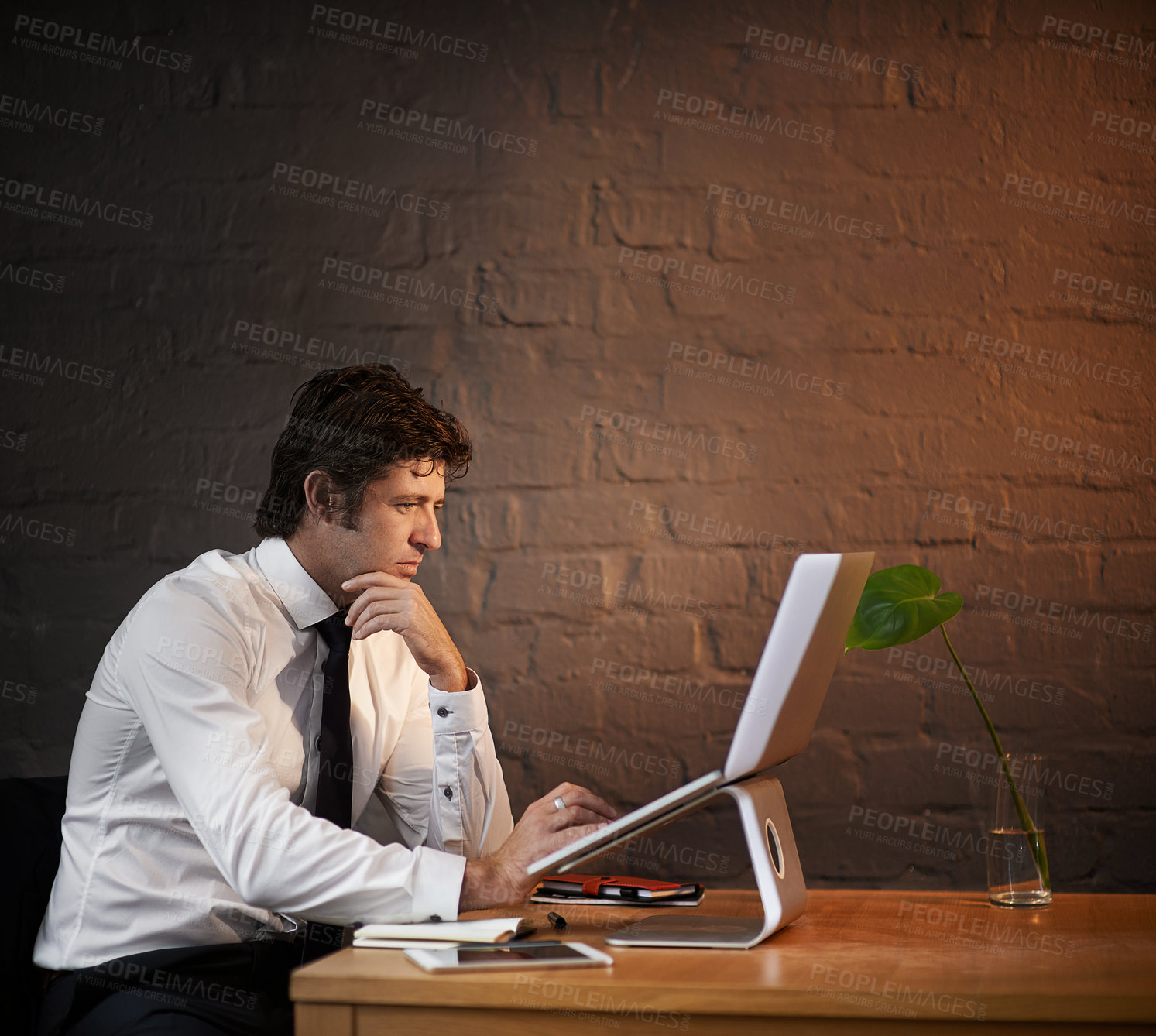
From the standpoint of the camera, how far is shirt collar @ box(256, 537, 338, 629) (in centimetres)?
177

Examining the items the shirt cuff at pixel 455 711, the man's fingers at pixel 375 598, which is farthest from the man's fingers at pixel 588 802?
the man's fingers at pixel 375 598

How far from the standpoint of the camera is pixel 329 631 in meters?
1.78

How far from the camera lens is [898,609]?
1673mm

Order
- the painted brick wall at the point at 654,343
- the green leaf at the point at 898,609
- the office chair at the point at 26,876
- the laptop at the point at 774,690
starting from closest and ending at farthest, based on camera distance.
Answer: the laptop at the point at 774,690
the office chair at the point at 26,876
the green leaf at the point at 898,609
the painted brick wall at the point at 654,343

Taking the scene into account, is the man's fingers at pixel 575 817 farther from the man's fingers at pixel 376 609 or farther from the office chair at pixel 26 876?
the office chair at pixel 26 876

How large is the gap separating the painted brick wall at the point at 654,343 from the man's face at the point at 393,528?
1.44 feet

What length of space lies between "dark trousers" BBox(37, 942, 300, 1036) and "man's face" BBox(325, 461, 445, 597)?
633mm

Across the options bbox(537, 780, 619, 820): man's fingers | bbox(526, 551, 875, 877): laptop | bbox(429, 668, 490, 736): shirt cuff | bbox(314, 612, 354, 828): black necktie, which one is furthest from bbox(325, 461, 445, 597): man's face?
bbox(526, 551, 875, 877): laptop

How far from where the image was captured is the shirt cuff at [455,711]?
1.81m

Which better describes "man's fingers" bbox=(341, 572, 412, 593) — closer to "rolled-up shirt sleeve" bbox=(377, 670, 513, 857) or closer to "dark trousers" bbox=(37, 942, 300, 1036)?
"rolled-up shirt sleeve" bbox=(377, 670, 513, 857)

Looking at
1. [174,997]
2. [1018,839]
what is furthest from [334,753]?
[1018,839]

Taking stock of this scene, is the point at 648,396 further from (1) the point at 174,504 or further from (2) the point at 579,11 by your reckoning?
(1) the point at 174,504

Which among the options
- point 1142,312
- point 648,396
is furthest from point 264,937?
point 1142,312

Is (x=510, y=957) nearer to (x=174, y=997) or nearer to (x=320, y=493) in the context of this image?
(x=174, y=997)
